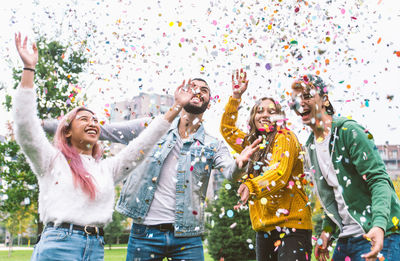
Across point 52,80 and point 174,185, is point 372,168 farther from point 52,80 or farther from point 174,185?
point 52,80

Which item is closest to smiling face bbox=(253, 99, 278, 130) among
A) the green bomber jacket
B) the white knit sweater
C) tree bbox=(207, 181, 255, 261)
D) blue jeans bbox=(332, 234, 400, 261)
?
the green bomber jacket

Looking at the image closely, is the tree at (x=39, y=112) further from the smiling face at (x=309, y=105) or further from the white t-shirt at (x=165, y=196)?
the smiling face at (x=309, y=105)

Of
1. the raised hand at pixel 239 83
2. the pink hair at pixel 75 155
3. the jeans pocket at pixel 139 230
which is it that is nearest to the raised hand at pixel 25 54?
the pink hair at pixel 75 155

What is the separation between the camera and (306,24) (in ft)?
14.4

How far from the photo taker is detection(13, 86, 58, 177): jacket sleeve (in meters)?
2.94

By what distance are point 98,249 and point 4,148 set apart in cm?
1624

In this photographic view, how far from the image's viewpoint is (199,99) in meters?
4.04

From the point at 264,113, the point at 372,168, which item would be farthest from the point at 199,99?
the point at 372,168

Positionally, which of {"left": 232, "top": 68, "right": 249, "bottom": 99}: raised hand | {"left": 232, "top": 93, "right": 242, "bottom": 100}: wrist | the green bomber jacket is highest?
{"left": 232, "top": 68, "right": 249, "bottom": 99}: raised hand

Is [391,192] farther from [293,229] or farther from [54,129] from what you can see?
[54,129]

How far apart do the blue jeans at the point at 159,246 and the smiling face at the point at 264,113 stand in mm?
1302

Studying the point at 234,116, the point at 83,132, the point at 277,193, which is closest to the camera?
the point at 83,132

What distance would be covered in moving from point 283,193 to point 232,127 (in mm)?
1078

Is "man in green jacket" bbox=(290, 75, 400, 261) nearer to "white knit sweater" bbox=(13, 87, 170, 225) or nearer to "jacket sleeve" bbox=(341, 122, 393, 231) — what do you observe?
"jacket sleeve" bbox=(341, 122, 393, 231)
